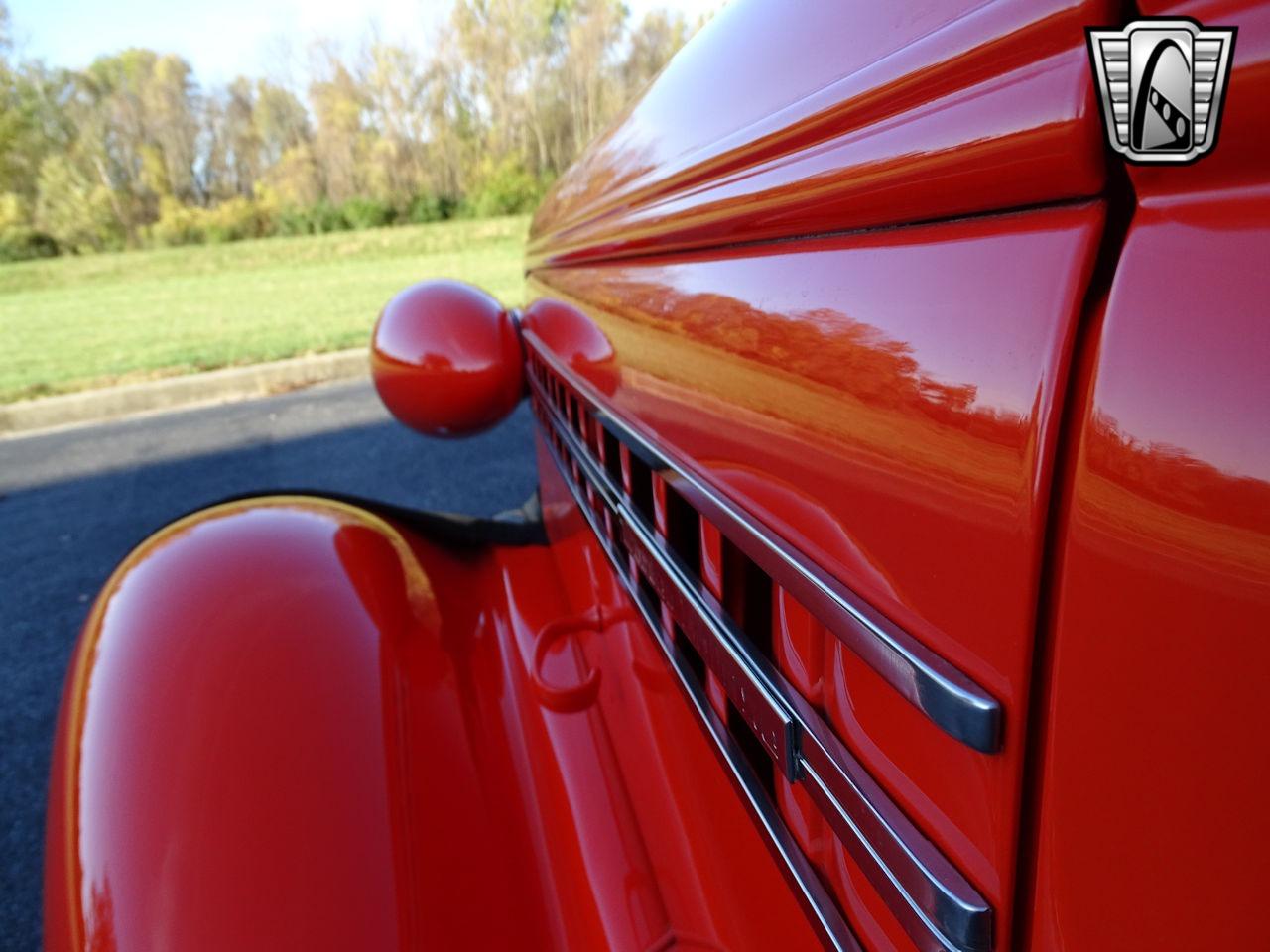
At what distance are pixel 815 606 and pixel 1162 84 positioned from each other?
1.08ft

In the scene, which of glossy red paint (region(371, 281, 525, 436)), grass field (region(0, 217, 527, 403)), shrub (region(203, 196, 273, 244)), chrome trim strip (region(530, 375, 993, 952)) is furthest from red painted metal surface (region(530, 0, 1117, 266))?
shrub (region(203, 196, 273, 244))

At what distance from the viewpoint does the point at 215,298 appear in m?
10.7

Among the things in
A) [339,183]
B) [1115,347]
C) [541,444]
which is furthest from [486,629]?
[339,183]

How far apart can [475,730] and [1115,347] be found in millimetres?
1014

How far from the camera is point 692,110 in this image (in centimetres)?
86

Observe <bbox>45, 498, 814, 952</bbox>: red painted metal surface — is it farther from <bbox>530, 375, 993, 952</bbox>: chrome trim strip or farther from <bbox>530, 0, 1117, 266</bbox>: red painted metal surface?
<bbox>530, 0, 1117, 266</bbox>: red painted metal surface

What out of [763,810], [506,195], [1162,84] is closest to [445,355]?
[763,810]

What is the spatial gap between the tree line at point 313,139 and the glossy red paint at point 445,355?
17.4 metres

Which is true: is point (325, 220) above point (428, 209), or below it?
below

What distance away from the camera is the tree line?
23125 mm

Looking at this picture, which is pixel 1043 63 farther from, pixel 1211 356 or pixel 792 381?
pixel 792 381

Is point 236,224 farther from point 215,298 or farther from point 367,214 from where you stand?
point 215,298

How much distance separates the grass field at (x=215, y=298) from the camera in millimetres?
6719

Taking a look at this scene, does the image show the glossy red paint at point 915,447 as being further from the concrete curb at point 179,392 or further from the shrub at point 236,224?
the shrub at point 236,224
